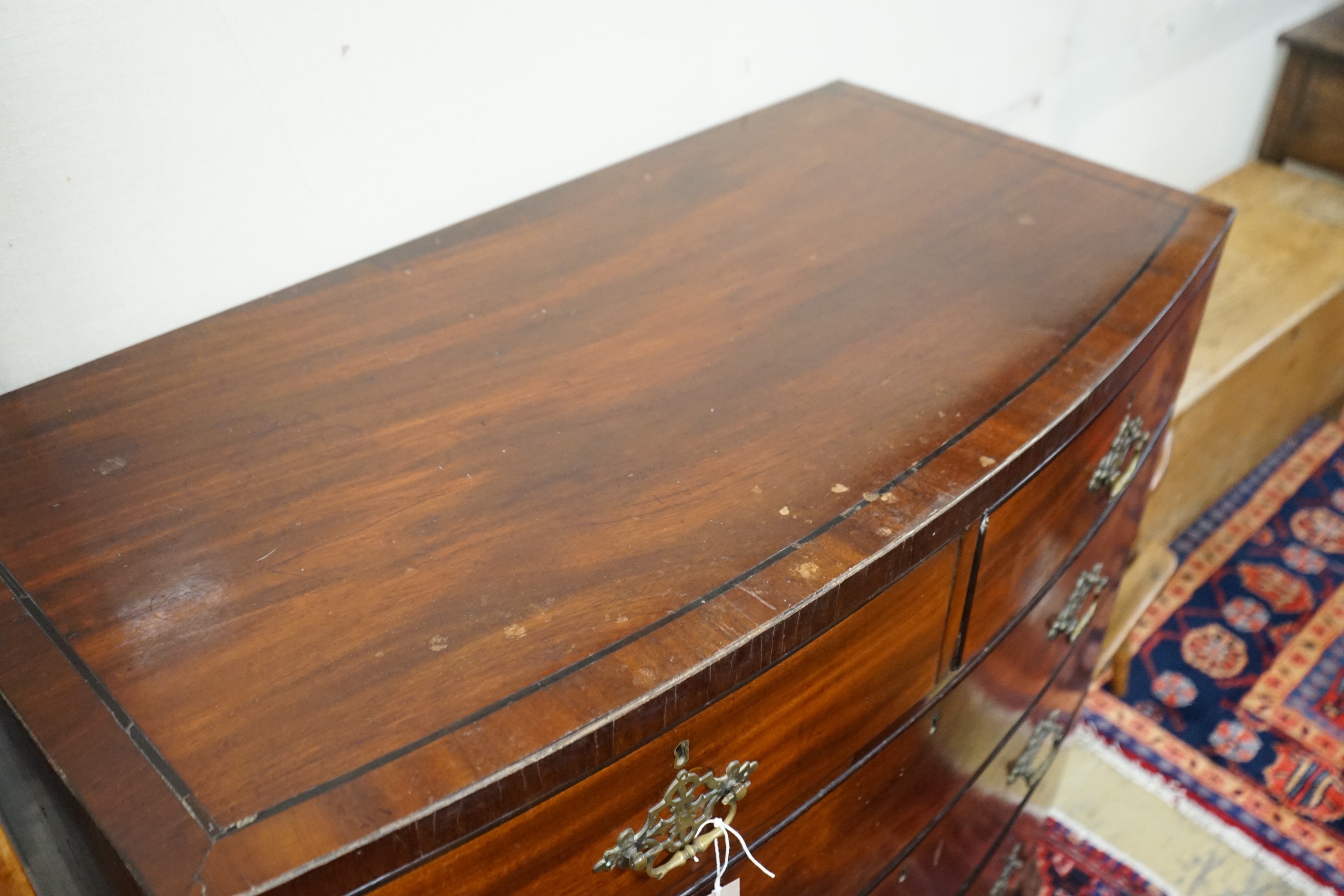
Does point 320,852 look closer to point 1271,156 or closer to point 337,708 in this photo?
point 337,708

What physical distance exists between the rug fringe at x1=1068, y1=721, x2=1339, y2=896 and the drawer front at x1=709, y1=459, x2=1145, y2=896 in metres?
0.47

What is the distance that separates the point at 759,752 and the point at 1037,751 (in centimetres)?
53

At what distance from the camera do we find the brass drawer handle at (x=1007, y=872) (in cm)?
110

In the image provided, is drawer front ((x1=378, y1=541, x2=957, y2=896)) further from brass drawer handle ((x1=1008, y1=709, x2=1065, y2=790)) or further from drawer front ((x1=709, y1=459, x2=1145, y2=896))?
brass drawer handle ((x1=1008, y1=709, x2=1065, y2=790))

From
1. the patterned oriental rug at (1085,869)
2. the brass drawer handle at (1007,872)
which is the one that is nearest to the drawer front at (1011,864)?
the brass drawer handle at (1007,872)

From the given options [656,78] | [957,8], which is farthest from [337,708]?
[957,8]

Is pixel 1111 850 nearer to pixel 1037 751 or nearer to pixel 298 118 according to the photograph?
pixel 1037 751

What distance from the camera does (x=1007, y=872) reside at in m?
1.12

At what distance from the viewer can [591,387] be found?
720mm

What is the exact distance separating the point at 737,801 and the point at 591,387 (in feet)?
0.95

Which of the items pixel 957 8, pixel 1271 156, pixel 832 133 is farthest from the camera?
pixel 1271 156

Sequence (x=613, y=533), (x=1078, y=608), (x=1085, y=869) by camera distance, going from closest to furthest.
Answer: (x=613, y=533) → (x=1078, y=608) → (x=1085, y=869)

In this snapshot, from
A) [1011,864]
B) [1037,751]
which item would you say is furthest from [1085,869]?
[1037,751]

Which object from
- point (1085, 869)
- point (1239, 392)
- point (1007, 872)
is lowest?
point (1085, 869)
